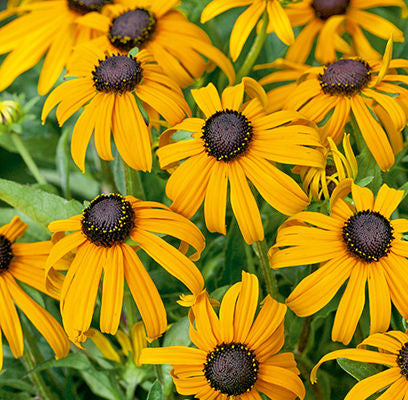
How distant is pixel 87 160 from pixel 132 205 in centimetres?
48

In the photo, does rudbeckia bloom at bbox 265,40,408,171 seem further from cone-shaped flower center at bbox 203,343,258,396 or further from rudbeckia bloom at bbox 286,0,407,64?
cone-shaped flower center at bbox 203,343,258,396

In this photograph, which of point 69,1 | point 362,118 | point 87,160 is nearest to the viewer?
point 362,118

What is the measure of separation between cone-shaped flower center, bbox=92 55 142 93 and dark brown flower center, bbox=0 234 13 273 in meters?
0.19

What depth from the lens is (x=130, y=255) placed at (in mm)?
616

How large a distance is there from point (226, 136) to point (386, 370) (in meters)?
0.26

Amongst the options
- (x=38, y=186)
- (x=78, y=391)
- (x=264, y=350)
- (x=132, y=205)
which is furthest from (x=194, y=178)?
(x=78, y=391)

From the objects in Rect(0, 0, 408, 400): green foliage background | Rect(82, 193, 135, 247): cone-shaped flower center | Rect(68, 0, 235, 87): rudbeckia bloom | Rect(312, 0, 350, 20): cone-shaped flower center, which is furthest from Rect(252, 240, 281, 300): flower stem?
Rect(312, 0, 350, 20): cone-shaped flower center

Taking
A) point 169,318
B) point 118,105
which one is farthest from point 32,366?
point 118,105

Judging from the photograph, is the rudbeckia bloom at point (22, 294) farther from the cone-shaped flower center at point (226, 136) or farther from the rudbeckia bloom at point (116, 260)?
the cone-shaped flower center at point (226, 136)

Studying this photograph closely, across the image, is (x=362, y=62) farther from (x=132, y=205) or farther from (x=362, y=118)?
(x=132, y=205)

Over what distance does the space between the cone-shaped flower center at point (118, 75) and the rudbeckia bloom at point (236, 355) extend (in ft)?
0.79

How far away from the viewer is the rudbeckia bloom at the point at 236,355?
559 mm

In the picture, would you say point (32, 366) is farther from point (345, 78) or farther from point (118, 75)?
point (345, 78)

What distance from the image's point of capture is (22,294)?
0.68 meters
